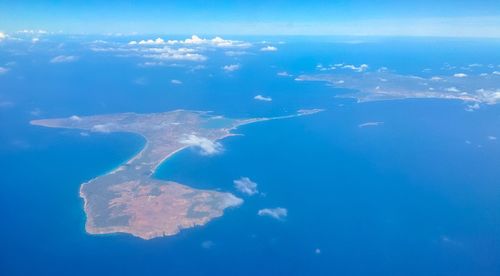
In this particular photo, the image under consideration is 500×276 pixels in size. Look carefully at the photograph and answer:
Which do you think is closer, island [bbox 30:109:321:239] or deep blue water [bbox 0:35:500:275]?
deep blue water [bbox 0:35:500:275]

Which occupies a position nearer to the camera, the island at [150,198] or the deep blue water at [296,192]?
the deep blue water at [296,192]

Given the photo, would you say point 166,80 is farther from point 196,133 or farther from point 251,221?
point 251,221

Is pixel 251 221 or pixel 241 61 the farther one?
pixel 241 61

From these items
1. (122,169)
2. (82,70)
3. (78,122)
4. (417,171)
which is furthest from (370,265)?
(82,70)

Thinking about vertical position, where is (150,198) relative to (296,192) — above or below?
above

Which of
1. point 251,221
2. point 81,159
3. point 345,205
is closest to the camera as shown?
point 251,221

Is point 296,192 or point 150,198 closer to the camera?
point 150,198

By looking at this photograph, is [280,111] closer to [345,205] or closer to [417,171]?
[417,171]

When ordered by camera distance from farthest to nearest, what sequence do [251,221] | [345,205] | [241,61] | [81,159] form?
[241,61]
[81,159]
[345,205]
[251,221]
